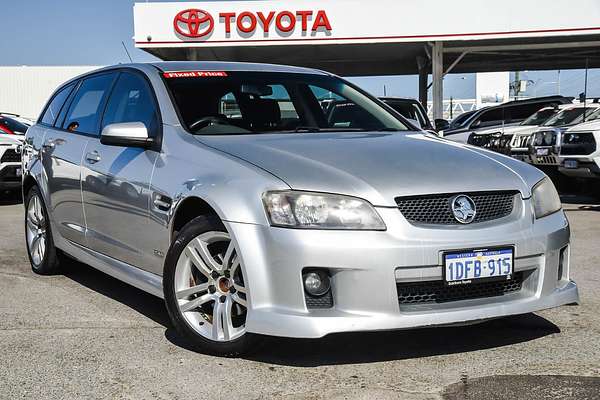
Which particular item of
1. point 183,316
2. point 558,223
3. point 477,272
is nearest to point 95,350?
point 183,316

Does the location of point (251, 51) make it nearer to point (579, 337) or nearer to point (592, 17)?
point (592, 17)

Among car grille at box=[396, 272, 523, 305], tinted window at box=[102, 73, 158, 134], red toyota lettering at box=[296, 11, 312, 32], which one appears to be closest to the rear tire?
tinted window at box=[102, 73, 158, 134]

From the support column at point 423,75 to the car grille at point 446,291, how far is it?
2147 centimetres

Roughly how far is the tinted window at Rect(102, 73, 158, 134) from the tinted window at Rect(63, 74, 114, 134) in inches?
5.8

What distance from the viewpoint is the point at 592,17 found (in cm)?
1859

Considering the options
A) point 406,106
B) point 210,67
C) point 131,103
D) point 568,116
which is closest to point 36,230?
point 131,103

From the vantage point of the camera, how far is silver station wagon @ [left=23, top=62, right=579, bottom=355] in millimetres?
3404

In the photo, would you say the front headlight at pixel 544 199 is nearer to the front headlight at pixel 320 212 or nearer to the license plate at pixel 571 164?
the front headlight at pixel 320 212

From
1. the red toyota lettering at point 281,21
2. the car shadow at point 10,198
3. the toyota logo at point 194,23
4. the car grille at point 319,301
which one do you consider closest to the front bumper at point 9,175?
the car shadow at point 10,198

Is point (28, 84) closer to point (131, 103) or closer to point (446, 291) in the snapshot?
point (131, 103)

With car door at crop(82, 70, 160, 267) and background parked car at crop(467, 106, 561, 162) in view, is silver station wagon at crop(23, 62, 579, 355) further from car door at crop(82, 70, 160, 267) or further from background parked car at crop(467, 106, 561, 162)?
background parked car at crop(467, 106, 561, 162)

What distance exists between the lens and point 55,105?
6223 millimetres

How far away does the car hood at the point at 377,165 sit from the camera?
3.52 meters

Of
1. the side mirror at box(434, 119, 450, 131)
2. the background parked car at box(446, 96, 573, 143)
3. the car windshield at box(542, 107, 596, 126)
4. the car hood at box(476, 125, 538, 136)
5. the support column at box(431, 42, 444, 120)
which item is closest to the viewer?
the side mirror at box(434, 119, 450, 131)
